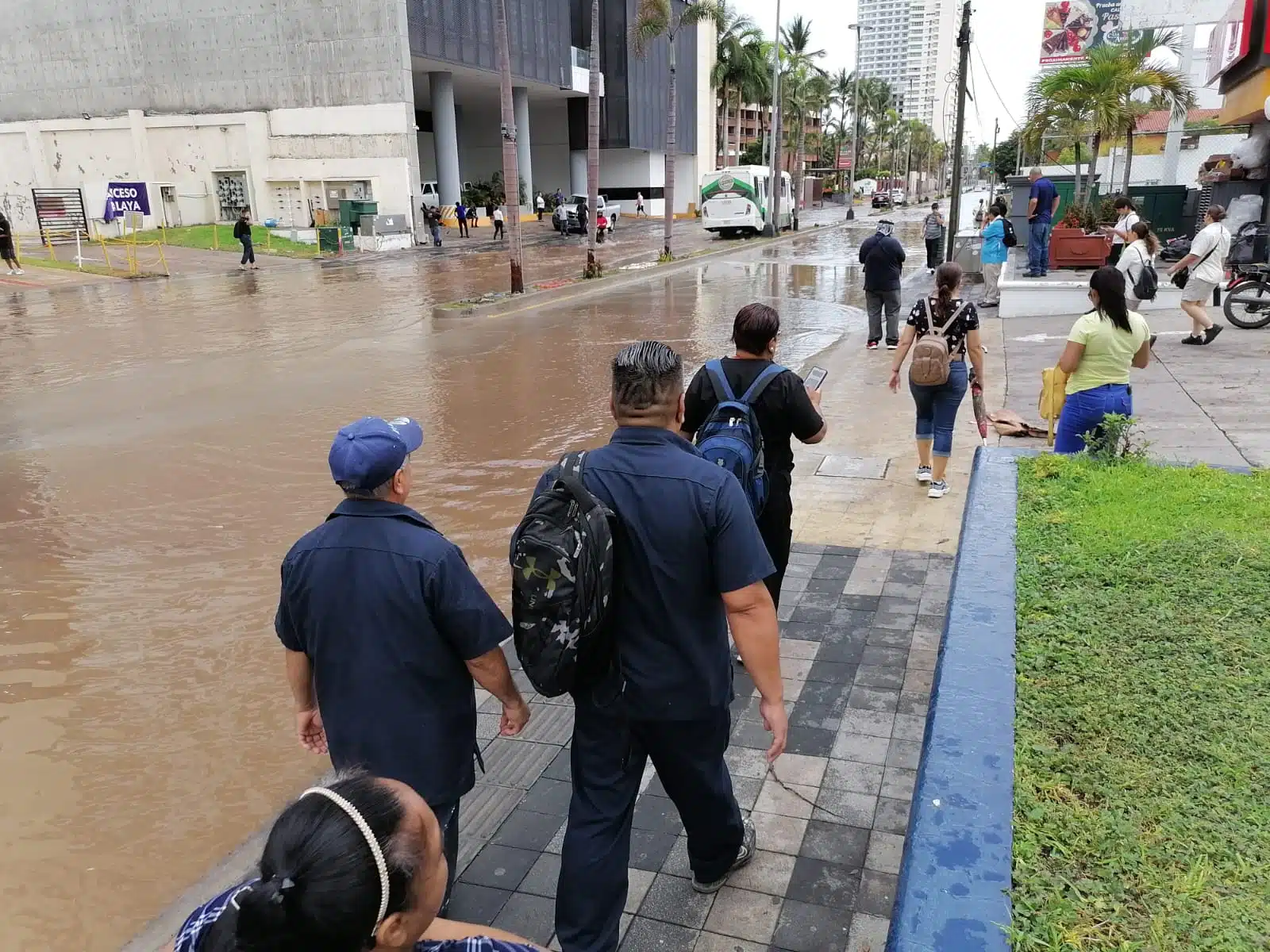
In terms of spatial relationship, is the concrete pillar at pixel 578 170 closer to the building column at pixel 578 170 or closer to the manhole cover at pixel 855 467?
the building column at pixel 578 170

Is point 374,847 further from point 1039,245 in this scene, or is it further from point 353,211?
point 353,211

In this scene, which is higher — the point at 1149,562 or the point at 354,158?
the point at 354,158

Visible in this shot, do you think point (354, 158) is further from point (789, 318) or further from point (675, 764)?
point (675, 764)

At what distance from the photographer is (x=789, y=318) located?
691 inches

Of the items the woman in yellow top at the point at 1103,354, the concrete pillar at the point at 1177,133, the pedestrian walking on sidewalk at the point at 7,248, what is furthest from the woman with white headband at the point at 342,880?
the concrete pillar at the point at 1177,133

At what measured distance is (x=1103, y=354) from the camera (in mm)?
5812

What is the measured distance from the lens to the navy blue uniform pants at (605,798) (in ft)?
8.97

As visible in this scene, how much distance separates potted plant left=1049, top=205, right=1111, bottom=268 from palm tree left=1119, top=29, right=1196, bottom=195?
403 centimetres

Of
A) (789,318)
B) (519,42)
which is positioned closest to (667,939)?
(789,318)

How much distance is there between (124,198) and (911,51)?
107427 millimetres

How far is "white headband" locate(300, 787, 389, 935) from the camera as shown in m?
1.37

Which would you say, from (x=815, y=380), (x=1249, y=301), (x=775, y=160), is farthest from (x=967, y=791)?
(x=775, y=160)

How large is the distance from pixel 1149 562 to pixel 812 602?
6.08 ft

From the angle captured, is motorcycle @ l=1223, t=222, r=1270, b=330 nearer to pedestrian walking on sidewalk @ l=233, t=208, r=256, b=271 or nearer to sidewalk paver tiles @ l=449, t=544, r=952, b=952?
sidewalk paver tiles @ l=449, t=544, r=952, b=952
